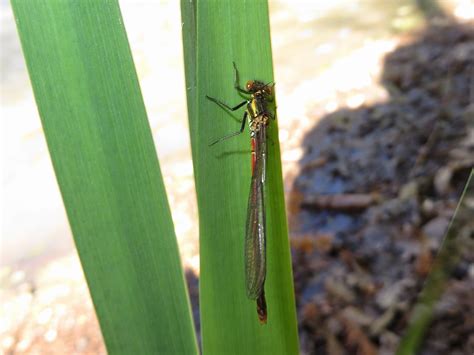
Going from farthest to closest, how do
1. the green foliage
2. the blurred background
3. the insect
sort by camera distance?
the blurred background, the insect, the green foliage

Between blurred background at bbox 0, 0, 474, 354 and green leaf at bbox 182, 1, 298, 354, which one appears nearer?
green leaf at bbox 182, 1, 298, 354

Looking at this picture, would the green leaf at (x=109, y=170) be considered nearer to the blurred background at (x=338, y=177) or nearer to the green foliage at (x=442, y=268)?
the green foliage at (x=442, y=268)

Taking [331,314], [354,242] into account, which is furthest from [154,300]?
[354,242]

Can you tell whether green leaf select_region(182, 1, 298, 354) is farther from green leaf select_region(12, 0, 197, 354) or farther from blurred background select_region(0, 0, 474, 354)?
blurred background select_region(0, 0, 474, 354)

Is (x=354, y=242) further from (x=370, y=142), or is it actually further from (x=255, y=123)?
(x=255, y=123)

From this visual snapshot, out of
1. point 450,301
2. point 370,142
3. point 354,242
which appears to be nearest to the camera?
point 450,301

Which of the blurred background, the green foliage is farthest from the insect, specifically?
the blurred background

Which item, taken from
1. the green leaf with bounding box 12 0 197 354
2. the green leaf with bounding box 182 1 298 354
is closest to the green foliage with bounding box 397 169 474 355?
the green leaf with bounding box 182 1 298 354

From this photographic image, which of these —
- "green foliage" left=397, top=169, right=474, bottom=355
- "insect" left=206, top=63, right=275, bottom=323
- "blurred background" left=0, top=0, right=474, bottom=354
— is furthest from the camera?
"blurred background" left=0, top=0, right=474, bottom=354
